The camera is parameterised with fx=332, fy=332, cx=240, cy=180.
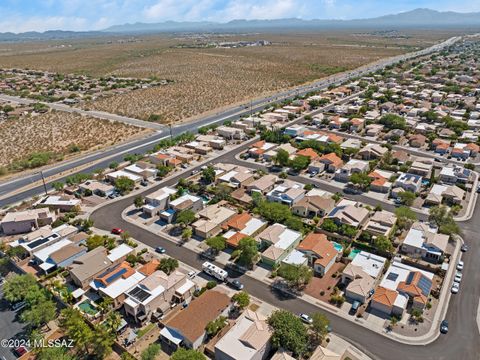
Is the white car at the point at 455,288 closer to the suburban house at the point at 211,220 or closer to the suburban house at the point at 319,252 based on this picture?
the suburban house at the point at 319,252

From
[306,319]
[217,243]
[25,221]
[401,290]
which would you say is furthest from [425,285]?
[25,221]

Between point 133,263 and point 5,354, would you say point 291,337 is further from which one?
point 5,354

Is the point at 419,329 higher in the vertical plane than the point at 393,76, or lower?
lower

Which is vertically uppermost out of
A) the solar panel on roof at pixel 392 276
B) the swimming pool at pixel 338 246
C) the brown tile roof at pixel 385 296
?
the brown tile roof at pixel 385 296

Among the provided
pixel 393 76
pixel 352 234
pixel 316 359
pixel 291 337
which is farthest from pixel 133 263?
pixel 393 76

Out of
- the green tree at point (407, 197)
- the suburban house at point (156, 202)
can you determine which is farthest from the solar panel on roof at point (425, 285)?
the suburban house at point (156, 202)

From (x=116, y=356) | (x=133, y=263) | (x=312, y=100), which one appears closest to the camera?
(x=116, y=356)

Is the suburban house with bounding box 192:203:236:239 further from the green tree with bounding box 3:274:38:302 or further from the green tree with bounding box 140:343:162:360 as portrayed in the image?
the green tree with bounding box 3:274:38:302
